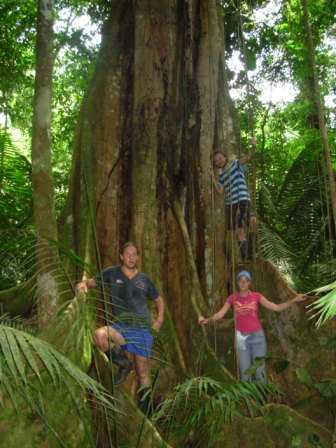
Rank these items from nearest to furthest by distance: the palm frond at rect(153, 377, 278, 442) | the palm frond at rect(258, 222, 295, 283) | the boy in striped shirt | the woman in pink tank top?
the palm frond at rect(153, 377, 278, 442)
the woman in pink tank top
the boy in striped shirt
the palm frond at rect(258, 222, 295, 283)

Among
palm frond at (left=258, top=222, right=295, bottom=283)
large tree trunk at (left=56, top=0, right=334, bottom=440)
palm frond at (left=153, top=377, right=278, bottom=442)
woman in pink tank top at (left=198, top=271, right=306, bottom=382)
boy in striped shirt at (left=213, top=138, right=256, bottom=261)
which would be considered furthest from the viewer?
palm frond at (left=258, top=222, right=295, bottom=283)

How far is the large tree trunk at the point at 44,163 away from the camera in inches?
135

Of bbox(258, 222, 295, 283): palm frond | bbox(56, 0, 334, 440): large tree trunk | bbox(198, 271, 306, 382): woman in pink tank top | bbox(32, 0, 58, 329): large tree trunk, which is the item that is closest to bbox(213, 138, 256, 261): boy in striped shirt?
bbox(56, 0, 334, 440): large tree trunk

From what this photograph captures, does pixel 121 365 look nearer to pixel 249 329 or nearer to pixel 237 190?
pixel 249 329

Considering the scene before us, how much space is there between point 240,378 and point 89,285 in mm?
1567

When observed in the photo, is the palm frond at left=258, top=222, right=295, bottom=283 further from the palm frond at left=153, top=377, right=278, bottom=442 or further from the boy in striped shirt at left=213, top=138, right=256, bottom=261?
the palm frond at left=153, top=377, right=278, bottom=442

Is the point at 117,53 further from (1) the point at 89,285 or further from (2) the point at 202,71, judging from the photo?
(1) the point at 89,285

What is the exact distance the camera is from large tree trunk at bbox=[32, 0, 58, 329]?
3430 millimetres

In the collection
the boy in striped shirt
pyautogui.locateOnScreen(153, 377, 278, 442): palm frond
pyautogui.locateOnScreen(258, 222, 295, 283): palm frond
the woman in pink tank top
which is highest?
the boy in striped shirt

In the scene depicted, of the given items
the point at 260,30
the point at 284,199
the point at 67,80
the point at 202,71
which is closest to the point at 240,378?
the point at 202,71

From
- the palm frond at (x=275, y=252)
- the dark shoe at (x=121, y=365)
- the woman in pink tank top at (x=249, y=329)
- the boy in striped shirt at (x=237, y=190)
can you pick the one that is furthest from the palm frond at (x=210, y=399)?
the palm frond at (x=275, y=252)

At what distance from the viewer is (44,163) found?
12.4 feet

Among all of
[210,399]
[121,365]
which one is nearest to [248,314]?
[121,365]

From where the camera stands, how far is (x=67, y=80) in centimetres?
1052
